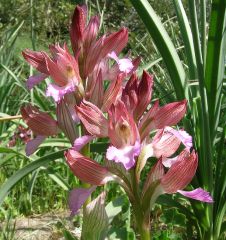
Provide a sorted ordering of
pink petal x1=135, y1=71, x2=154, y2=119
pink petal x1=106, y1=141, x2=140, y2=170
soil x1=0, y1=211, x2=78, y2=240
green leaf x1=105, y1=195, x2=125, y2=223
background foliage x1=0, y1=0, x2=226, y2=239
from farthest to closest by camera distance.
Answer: soil x1=0, y1=211, x2=78, y2=240 → background foliage x1=0, y1=0, x2=226, y2=239 → green leaf x1=105, y1=195, x2=125, y2=223 → pink petal x1=135, y1=71, x2=154, y2=119 → pink petal x1=106, y1=141, x2=140, y2=170

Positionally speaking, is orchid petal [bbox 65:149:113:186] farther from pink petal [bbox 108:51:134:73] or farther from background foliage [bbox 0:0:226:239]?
background foliage [bbox 0:0:226:239]

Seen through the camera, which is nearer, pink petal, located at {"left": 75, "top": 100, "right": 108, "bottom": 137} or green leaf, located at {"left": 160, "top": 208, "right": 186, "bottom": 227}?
pink petal, located at {"left": 75, "top": 100, "right": 108, "bottom": 137}

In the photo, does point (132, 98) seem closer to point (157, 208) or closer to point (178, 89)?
point (178, 89)

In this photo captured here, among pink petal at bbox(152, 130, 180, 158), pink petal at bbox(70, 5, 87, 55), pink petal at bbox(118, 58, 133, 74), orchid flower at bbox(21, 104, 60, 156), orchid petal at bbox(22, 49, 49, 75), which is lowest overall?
pink petal at bbox(152, 130, 180, 158)

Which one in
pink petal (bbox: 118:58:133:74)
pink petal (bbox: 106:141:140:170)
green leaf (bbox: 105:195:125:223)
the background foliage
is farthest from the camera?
the background foliage

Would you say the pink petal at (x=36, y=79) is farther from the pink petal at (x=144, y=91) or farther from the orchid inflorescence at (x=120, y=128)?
the pink petal at (x=144, y=91)

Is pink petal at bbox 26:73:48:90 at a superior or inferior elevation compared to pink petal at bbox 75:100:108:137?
superior

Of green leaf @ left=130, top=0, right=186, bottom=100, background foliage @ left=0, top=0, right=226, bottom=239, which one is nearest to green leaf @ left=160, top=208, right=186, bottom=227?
background foliage @ left=0, top=0, right=226, bottom=239

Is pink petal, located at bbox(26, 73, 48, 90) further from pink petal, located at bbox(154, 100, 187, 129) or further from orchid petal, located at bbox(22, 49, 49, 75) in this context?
pink petal, located at bbox(154, 100, 187, 129)

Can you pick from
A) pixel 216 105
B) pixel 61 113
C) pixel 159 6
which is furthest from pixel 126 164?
pixel 159 6
